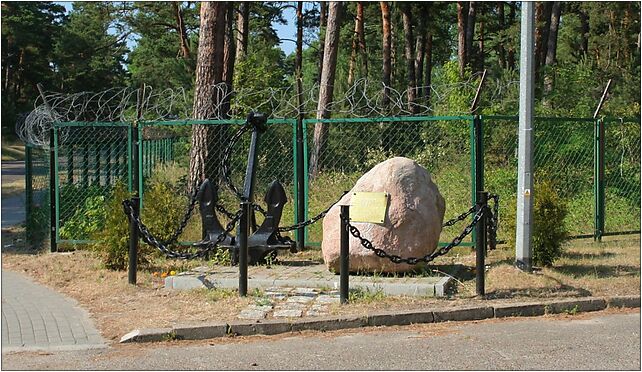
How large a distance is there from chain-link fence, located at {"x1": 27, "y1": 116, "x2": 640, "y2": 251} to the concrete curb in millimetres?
2358

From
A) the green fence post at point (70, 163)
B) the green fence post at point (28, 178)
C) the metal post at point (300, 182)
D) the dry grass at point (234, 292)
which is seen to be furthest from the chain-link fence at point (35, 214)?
the metal post at point (300, 182)

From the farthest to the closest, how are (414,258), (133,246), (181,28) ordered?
(181,28) → (133,246) → (414,258)

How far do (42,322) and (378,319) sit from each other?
334 centimetres

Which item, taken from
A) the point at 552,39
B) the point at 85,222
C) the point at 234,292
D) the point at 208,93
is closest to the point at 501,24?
the point at 552,39

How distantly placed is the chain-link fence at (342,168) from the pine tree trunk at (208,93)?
0.05 meters

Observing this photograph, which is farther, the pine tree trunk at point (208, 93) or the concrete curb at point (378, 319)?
the pine tree trunk at point (208, 93)

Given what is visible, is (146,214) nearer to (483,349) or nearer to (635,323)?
(483,349)

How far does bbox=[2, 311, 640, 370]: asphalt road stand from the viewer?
247 inches

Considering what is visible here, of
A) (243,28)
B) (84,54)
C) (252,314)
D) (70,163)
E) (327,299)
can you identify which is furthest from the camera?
(84,54)

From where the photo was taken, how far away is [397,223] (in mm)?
9133

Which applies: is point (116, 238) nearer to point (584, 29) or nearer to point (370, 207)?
point (370, 207)

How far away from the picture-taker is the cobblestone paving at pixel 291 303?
7836 millimetres

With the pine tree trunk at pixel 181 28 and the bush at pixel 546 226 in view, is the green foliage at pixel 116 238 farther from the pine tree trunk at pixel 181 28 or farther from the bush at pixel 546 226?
the pine tree trunk at pixel 181 28

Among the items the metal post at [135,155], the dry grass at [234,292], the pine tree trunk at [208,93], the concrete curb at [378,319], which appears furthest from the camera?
the pine tree trunk at [208,93]
